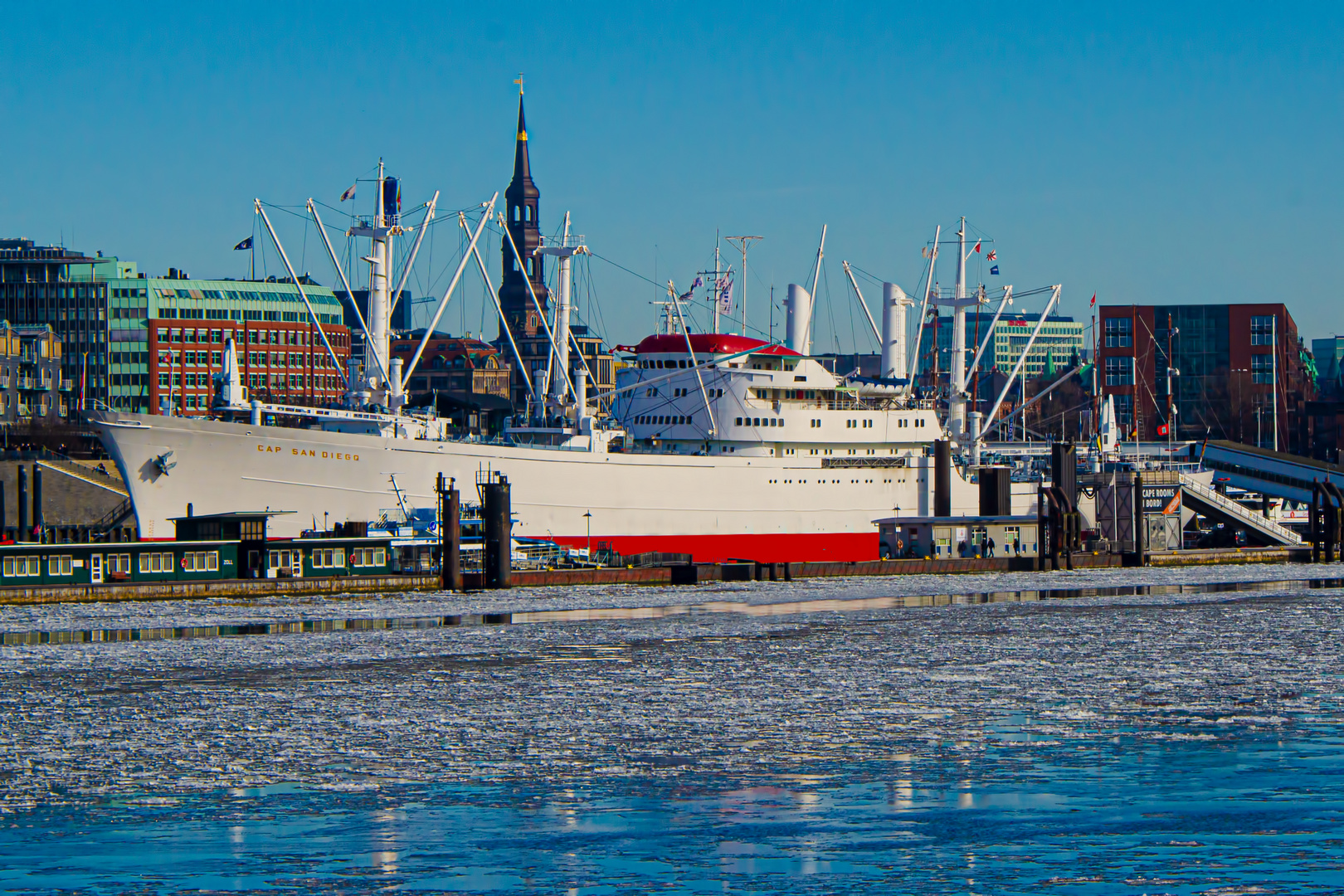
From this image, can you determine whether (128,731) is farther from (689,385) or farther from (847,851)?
(689,385)

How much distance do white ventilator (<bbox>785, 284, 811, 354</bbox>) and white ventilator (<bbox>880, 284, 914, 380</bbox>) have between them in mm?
7131

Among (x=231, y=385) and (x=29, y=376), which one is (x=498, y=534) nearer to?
(x=231, y=385)

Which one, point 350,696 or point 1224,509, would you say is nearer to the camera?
point 350,696

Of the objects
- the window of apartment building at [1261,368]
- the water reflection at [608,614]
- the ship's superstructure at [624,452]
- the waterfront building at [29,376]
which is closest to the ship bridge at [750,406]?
the ship's superstructure at [624,452]

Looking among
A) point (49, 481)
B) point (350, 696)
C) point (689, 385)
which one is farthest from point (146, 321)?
point (350, 696)

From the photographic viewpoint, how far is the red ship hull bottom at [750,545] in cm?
6650

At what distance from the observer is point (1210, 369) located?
14625 centimetres

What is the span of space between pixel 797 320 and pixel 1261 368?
3271 inches

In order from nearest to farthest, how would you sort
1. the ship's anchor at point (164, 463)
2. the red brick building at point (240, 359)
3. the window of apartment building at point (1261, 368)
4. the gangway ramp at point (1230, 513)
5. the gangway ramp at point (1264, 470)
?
the ship's anchor at point (164, 463)
the gangway ramp at point (1230, 513)
the gangway ramp at point (1264, 470)
the window of apartment building at point (1261, 368)
the red brick building at point (240, 359)

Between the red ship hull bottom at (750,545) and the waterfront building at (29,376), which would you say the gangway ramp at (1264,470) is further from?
the waterfront building at (29,376)

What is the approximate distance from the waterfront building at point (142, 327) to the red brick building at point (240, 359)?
0.10 metres

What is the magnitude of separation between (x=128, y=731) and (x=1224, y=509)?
65777mm

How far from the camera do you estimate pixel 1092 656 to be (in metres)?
29.5

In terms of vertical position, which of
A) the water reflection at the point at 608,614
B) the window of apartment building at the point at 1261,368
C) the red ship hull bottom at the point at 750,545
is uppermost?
the window of apartment building at the point at 1261,368
